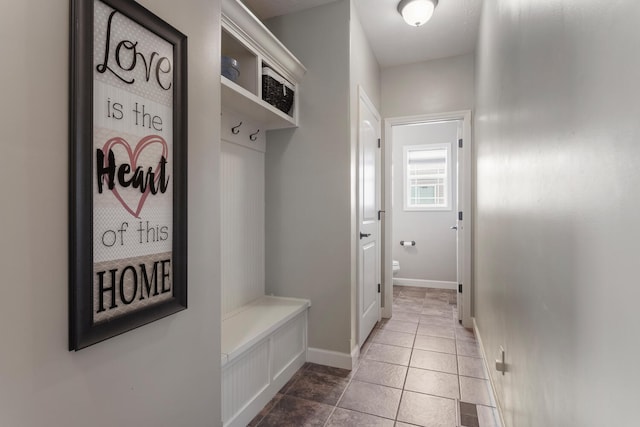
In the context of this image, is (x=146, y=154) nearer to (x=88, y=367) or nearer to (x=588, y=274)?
(x=88, y=367)

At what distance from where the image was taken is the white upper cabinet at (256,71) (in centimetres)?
176

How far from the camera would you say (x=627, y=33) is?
0.52m

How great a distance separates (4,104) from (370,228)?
99.2 inches

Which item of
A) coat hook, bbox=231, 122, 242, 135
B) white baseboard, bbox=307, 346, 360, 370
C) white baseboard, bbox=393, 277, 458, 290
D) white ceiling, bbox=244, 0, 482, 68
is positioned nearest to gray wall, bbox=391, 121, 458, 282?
white baseboard, bbox=393, 277, 458, 290

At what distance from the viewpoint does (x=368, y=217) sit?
2.87m

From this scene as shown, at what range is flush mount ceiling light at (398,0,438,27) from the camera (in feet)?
7.52

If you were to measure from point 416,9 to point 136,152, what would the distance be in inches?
86.0

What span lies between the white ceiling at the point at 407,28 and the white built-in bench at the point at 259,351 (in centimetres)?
217

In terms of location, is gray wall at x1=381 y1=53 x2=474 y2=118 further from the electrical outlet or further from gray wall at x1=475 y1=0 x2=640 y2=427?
the electrical outlet

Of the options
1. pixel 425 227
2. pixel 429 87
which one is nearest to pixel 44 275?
pixel 429 87

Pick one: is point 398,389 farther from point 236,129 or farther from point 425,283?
point 425,283

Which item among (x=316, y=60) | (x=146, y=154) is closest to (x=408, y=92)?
(x=316, y=60)

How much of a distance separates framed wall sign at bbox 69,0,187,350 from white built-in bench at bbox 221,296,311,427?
675 millimetres

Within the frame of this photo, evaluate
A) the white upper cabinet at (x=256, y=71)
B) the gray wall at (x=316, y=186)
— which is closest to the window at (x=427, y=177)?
the gray wall at (x=316, y=186)
